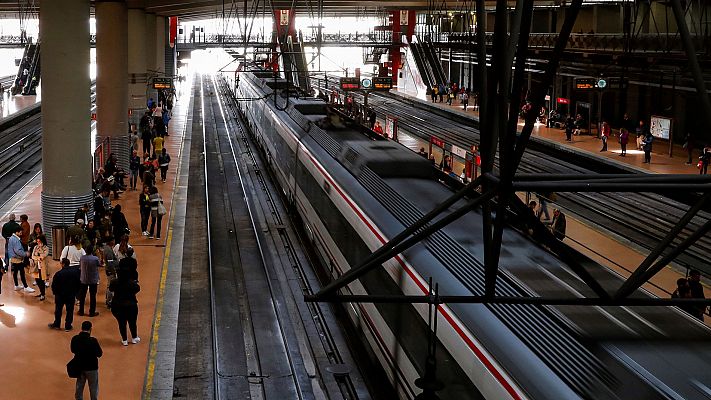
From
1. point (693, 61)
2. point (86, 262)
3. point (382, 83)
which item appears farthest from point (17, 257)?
point (382, 83)

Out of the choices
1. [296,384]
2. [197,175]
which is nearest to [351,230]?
[296,384]

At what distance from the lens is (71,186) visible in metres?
20.8

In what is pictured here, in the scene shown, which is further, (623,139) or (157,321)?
(623,139)

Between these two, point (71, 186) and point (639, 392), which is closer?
point (639, 392)

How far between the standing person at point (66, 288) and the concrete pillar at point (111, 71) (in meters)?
15.6

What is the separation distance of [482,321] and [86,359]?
5.62 m

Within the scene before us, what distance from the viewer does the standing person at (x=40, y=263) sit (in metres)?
17.0

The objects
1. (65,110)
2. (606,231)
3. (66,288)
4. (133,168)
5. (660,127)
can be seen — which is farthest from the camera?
(660,127)

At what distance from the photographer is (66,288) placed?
599 inches

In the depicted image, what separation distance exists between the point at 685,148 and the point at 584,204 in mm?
12544

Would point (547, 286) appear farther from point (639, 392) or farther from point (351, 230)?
point (351, 230)

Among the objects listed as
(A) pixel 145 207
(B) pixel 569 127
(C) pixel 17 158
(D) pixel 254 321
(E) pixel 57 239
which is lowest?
(D) pixel 254 321

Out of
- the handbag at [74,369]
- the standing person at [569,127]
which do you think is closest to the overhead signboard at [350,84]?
the standing person at [569,127]

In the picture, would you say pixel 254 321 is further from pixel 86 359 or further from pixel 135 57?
pixel 135 57
